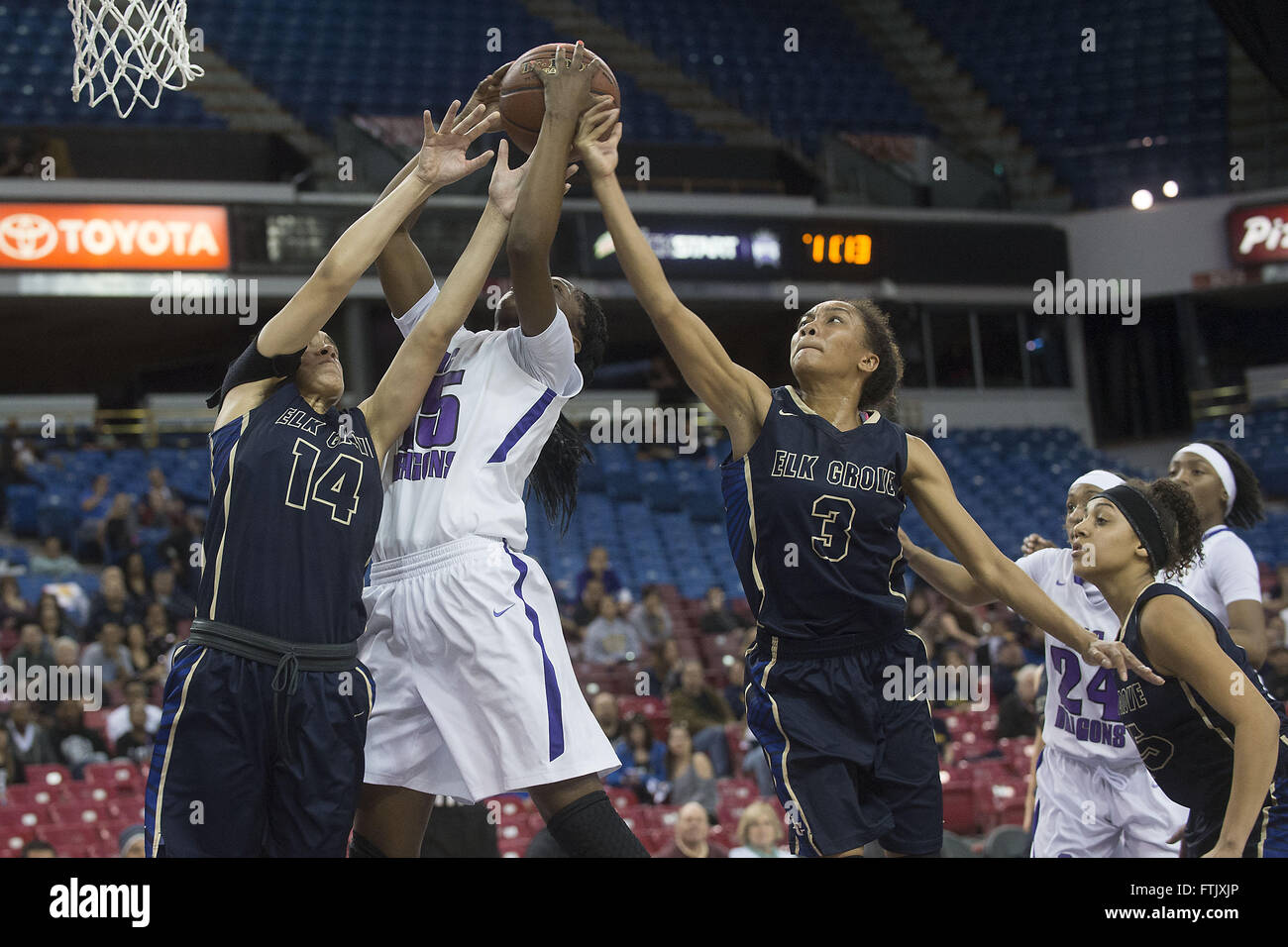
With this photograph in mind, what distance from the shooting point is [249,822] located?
3.21m

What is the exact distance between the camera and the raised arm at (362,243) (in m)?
3.43

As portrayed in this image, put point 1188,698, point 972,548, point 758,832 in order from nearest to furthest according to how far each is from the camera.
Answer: point 1188,698, point 972,548, point 758,832

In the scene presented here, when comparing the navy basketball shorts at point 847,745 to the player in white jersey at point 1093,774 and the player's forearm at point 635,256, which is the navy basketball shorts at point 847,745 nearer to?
the player's forearm at point 635,256

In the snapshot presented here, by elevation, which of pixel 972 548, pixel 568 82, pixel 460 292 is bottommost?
pixel 972 548

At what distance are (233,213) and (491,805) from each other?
35.0ft

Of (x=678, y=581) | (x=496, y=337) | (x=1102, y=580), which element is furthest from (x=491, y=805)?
(x=678, y=581)

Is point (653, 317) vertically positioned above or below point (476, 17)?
below

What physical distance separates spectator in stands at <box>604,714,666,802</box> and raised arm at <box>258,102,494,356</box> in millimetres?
5323

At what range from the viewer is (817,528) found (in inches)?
145

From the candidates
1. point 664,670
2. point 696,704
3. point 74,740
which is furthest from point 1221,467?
point 74,740

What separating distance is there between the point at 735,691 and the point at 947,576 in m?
5.70

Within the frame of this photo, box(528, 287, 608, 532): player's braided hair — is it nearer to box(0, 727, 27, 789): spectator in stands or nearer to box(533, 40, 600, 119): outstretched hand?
box(533, 40, 600, 119): outstretched hand

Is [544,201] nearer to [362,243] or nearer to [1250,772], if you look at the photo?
[362,243]
